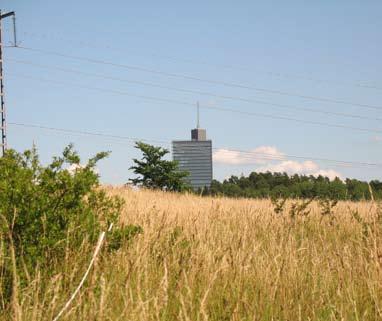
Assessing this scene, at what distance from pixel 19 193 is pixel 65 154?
92cm

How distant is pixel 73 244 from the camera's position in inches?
169

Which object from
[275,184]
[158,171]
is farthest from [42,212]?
[275,184]

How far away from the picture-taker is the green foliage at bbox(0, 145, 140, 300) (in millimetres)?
3967

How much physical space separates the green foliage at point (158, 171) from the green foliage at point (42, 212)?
73.5 ft

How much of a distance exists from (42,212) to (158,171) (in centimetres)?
2341

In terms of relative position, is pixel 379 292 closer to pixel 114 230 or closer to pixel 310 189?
pixel 114 230

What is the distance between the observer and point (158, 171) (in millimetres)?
27547

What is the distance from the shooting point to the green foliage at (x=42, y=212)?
3.97 meters

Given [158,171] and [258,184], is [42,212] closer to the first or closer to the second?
[158,171]

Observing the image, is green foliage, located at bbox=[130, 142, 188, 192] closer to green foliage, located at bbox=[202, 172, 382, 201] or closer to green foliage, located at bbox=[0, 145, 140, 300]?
green foliage, located at bbox=[202, 172, 382, 201]

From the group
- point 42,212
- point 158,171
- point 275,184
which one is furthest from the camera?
point 275,184

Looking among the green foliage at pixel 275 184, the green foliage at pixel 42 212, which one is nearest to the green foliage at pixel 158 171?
the green foliage at pixel 275 184

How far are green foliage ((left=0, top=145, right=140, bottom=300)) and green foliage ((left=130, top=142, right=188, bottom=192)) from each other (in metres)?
22.4

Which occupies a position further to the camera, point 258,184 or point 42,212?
point 258,184
